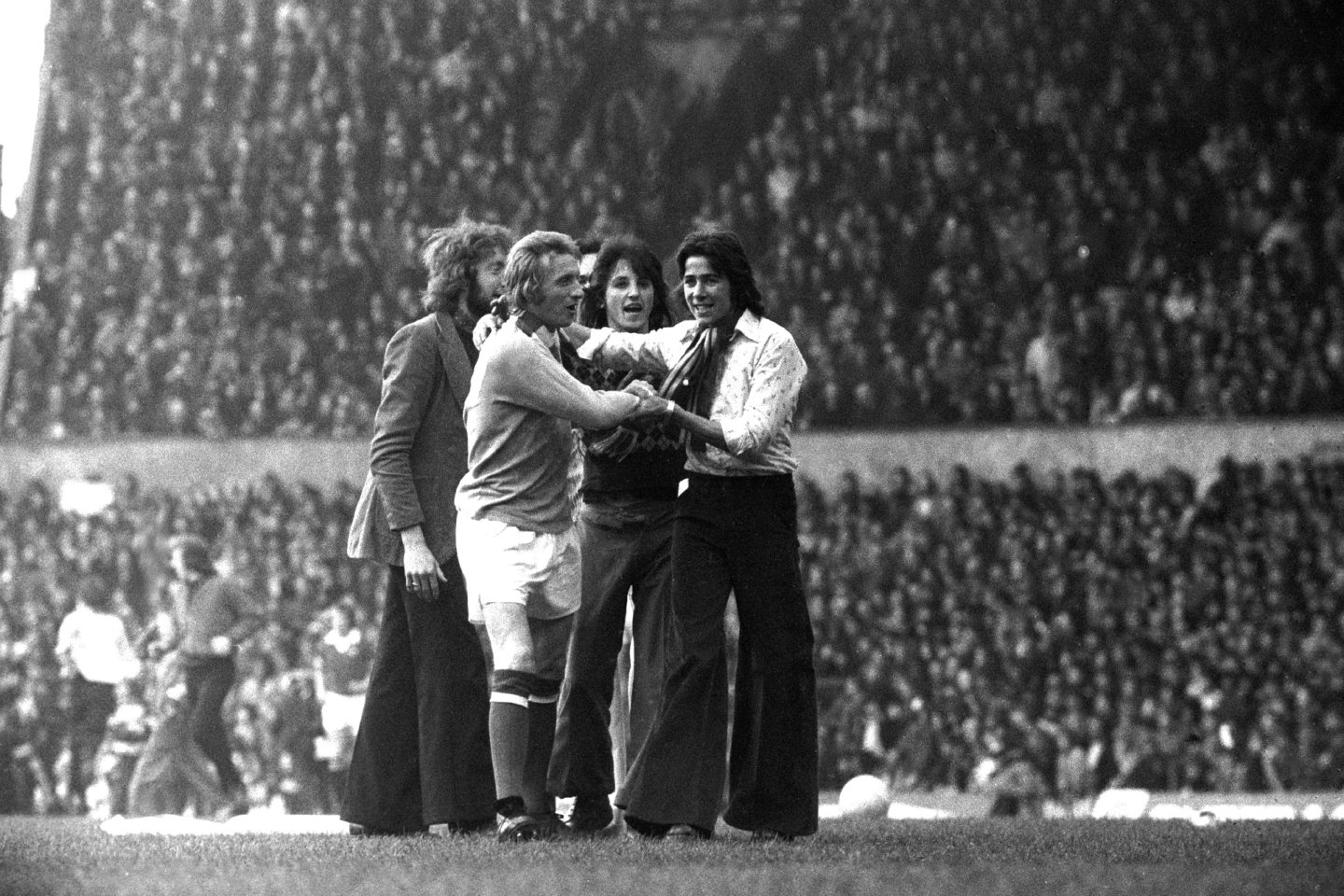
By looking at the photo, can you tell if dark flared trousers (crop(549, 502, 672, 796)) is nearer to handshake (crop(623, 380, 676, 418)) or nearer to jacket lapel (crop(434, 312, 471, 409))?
jacket lapel (crop(434, 312, 471, 409))

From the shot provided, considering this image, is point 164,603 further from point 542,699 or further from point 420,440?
point 542,699

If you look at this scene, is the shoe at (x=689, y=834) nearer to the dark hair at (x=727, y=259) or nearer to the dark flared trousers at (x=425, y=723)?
the dark flared trousers at (x=425, y=723)

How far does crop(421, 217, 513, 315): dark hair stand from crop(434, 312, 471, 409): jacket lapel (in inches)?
2.5

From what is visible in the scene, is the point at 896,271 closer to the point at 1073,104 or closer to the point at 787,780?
the point at 1073,104

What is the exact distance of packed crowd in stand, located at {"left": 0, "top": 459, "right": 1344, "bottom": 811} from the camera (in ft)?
42.7

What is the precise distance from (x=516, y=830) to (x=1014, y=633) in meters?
8.89

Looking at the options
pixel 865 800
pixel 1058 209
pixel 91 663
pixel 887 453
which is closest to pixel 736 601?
pixel 865 800

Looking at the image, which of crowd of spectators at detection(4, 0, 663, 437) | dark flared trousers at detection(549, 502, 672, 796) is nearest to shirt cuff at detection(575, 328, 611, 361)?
dark flared trousers at detection(549, 502, 672, 796)

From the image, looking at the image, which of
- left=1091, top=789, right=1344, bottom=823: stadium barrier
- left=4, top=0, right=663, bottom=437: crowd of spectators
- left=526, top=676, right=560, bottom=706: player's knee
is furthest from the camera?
left=4, top=0, right=663, bottom=437: crowd of spectators

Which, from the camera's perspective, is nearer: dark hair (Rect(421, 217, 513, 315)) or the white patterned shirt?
the white patterned shirt

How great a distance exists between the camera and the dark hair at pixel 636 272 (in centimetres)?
582

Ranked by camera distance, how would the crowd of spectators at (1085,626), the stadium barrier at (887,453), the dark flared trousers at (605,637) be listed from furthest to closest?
the stadium barrier at (887,453) < the crowd of spectators at (1085,626) < the dark flared trousers at (605,637)

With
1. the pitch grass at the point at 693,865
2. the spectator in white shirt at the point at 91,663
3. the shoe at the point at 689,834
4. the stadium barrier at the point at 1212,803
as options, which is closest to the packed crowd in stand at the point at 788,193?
the spectator in white shirt at the point at 91,663

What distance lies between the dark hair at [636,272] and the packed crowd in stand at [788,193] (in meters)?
8.63
